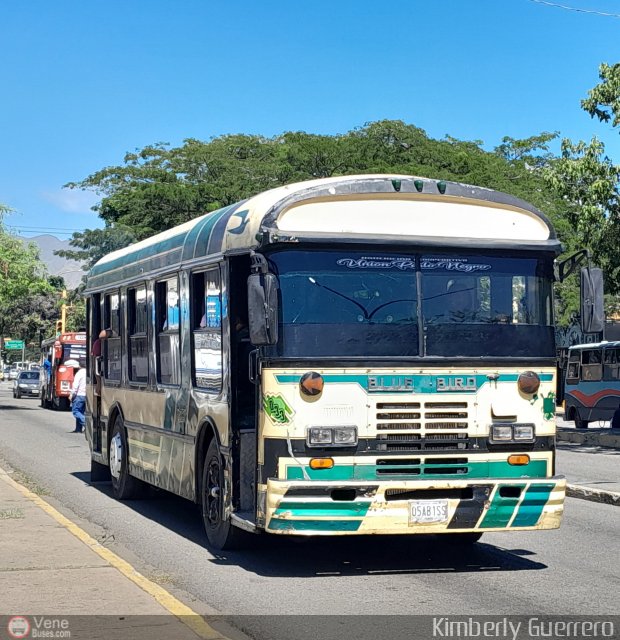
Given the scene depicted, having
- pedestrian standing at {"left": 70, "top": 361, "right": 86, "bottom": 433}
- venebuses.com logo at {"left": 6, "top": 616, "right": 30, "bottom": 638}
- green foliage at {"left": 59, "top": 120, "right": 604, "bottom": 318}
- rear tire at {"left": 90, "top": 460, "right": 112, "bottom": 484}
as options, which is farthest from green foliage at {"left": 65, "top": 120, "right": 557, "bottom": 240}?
venebuses.com logo at {"left": 6, "top": 616, "right": 30, "bottom": 638}

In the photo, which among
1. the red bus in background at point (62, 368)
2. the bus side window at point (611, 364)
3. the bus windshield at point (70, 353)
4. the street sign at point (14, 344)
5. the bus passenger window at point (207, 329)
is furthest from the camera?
the street sign at point (14, 344)

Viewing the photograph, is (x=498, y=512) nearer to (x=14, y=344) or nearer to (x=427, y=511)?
(x=427, y=511)

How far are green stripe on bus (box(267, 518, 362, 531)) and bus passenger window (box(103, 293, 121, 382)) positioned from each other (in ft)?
19.8

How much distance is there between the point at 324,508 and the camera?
353 inches

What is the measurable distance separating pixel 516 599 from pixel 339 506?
1.49 meters

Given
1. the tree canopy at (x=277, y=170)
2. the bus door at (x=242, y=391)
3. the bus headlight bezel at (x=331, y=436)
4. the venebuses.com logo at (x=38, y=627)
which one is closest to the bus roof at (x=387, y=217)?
the bus door at (x=242, y=391)

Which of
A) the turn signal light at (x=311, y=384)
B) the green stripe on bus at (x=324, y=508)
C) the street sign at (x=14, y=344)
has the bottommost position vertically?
the green stripe on bus at (x=324, y=508)

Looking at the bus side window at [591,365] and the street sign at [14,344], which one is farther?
the street sign at [14,344]

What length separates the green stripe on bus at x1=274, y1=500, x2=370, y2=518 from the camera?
29.3 ft

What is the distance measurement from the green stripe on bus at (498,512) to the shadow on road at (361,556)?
21.3 inches

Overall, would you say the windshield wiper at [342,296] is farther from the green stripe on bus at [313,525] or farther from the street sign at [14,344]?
the street sign at [14,344]

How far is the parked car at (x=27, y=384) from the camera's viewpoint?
6100cm

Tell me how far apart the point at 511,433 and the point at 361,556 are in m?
1.88

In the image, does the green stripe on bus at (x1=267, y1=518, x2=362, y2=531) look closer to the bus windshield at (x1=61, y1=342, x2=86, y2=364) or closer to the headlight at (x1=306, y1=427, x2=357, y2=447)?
the headlight at (x1=306, y1=427, x2=357, y2=447)
